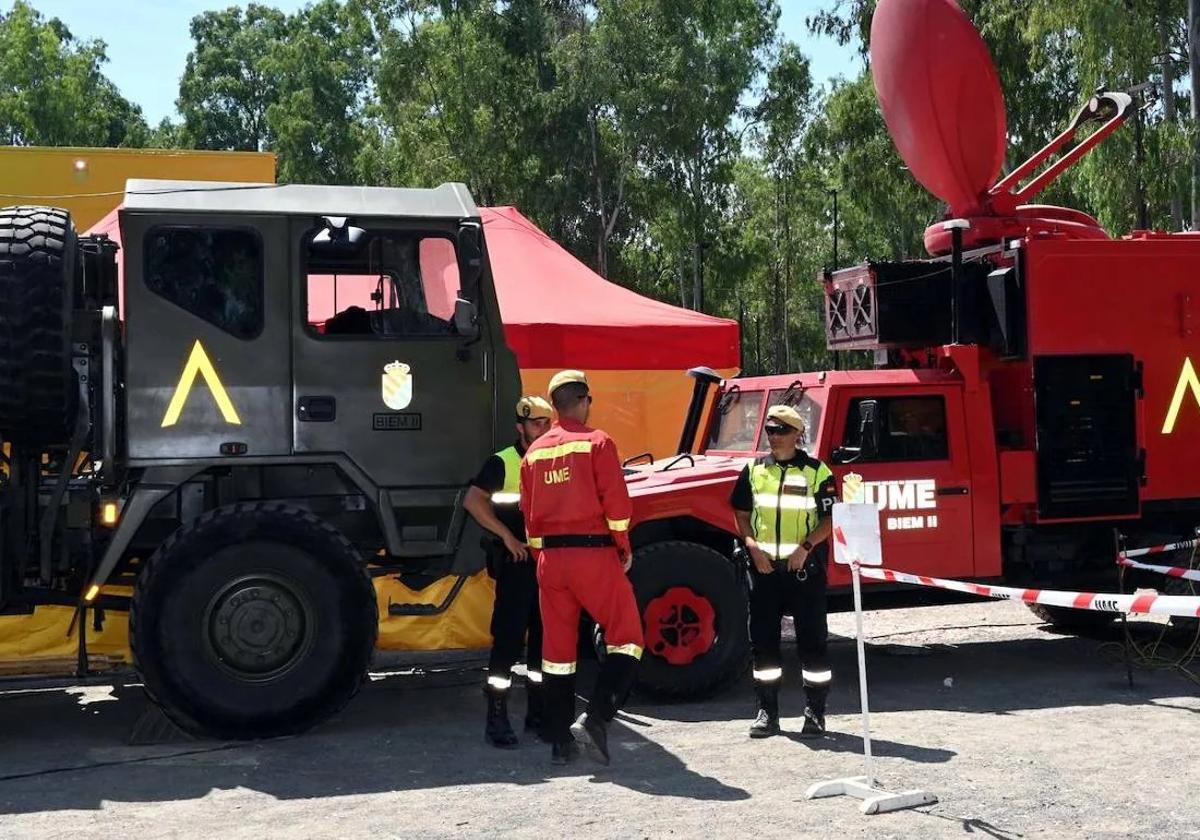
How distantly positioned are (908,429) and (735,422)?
1.26 meters

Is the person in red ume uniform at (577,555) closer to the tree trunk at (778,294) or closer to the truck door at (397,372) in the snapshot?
the truck door at (397,372)

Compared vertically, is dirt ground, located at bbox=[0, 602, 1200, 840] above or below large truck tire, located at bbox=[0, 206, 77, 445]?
below

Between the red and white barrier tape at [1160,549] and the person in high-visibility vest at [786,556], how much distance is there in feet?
8.84

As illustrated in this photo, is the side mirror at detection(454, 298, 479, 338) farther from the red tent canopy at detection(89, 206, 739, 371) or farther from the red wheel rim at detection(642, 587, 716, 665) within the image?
the red tent canopy at detection(89, 206, 739, 371)

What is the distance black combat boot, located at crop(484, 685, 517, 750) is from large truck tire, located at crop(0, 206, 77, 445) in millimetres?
2589

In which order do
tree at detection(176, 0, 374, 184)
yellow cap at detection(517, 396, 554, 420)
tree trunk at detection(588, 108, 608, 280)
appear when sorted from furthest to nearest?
1. tree at detection(176, 0, 374, 184)
2. tree trunk at detection(588, 108, 608, 280)
3. yellow cap at detection(517, 396, 554, 420)

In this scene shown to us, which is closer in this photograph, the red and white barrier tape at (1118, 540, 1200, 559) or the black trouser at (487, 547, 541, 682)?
the black trouser at (487, 547, 541, 682)

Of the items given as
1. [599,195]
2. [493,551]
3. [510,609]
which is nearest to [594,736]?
[510,609]

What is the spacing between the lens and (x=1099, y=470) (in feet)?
27.5

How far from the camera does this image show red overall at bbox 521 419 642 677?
6.07 m

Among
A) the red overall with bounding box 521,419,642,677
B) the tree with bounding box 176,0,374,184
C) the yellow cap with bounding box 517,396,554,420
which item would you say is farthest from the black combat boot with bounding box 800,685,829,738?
the tree with bounding box 176,0,374,184

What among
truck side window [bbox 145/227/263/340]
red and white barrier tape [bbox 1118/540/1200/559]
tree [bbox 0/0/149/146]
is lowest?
red and white barrier tape [bbox 1118/540/1200/559]

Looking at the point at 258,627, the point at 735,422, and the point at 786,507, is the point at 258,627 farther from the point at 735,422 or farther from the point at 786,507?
the point at 735,422

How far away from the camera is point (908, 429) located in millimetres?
8242
